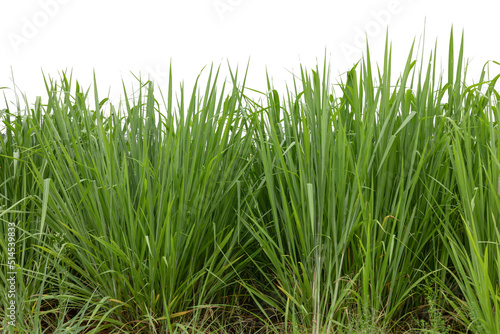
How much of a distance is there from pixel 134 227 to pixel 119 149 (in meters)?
0.56

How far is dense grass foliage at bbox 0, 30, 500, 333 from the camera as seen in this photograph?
5.67 feet

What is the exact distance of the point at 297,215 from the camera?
1730 mm

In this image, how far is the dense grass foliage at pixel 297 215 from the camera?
173 cm

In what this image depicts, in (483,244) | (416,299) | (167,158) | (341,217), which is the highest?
(167,158)

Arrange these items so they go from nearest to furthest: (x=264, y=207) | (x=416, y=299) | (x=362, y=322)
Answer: (x=362, y=322) < (x=416, y=299) < (x=264, y=207)

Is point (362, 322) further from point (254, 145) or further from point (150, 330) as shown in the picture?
point (254, 145)

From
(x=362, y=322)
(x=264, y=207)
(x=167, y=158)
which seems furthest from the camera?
(x=264, y=207)

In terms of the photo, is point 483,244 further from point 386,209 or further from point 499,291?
point 386,209

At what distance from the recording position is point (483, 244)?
5.68ft

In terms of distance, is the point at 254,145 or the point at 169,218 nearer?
the point at 169,218

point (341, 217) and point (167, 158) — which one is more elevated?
point (167, 158)

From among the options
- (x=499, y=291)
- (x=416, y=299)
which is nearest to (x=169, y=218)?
(x=416, y=299)

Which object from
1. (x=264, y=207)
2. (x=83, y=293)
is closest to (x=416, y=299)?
(x=264, y=207)

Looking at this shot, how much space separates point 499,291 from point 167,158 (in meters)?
1.36
